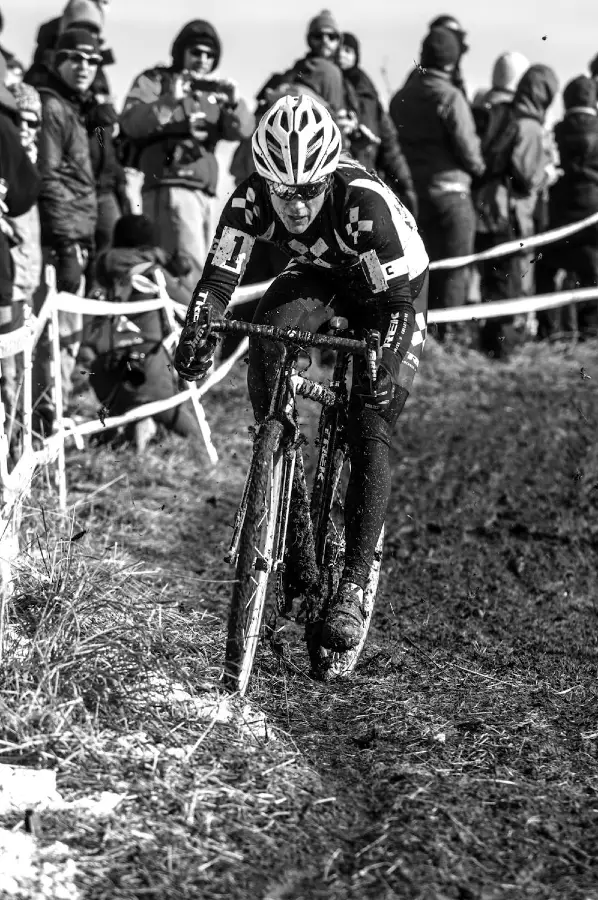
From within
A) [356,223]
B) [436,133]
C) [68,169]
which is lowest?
[356,223]

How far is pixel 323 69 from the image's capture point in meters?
10.5

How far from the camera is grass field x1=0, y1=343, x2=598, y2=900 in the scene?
Answer: 3.50 m

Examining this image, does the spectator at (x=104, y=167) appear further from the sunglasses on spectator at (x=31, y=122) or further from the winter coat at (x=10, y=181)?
the winter coat at (x=10, y=181)

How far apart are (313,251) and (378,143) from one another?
5807mm

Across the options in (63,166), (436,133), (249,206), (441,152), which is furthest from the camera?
(441,152)

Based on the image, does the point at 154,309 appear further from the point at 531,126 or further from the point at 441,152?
the point at 531,126

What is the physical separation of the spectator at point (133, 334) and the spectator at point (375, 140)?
2.27 meters

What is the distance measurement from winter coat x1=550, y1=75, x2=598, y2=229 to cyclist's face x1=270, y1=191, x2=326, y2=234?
24.4 ft

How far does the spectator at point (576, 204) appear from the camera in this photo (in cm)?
1183

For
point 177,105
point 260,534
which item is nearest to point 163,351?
point 177,105

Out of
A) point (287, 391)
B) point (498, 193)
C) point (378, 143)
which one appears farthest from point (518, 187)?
point (287, 391)

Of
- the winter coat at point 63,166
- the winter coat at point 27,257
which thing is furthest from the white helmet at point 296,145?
the winter coat at point 63,166

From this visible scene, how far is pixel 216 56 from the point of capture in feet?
33.3

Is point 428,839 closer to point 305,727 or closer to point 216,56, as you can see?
point 305,727
